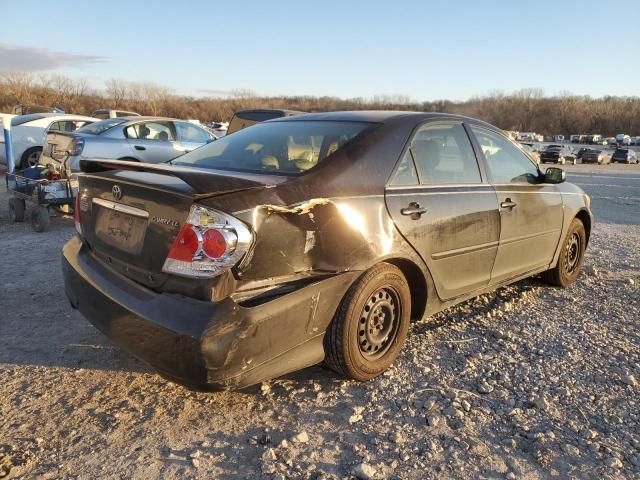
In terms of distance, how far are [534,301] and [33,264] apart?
16.4ft

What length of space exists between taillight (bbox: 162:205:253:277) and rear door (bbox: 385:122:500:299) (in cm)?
107

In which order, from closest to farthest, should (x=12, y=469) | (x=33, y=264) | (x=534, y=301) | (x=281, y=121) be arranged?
1. (x=12, y=469)
2. (x=281, y=121)
3. (x=534, y=301)
4. (x=33, y=264)

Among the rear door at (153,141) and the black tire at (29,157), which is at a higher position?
the rear door at (153,141)

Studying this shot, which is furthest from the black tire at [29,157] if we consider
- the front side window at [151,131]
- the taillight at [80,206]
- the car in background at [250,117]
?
the taillight at [80,206]

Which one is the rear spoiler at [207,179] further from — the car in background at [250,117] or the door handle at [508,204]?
the car in background at [250,117]

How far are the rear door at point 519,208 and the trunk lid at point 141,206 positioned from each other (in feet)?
→ 6.79

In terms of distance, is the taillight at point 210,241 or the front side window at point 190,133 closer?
the taillight at point 210,241

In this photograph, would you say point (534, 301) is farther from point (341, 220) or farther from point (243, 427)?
point (243, 427)

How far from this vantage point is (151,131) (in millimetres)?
9609

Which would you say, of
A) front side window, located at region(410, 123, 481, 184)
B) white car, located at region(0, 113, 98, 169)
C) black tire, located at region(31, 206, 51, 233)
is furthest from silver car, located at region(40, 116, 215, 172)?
front side window, located at region(410, 123, 481, 184)

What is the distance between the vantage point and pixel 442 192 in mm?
3432

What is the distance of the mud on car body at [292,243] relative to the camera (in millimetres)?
2348

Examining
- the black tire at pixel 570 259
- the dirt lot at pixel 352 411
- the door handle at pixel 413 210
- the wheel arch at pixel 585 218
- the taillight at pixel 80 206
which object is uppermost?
the door handle at pixel 413 210

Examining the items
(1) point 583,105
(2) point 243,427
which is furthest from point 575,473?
(1) point 583,105
